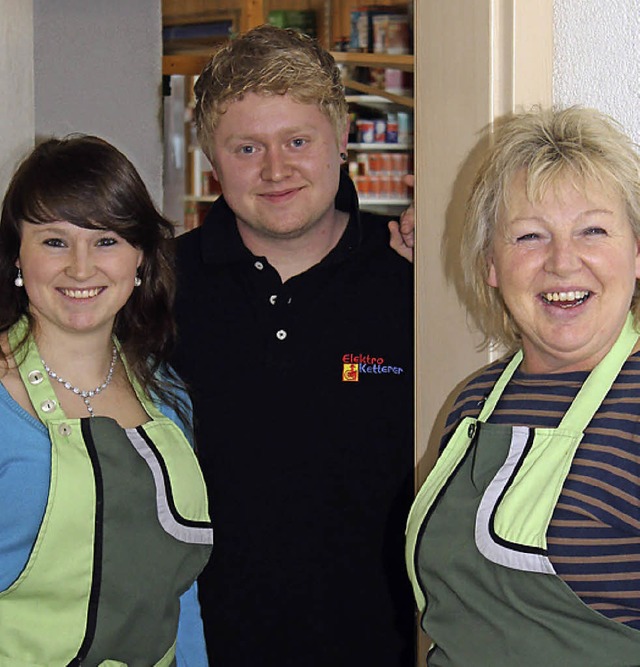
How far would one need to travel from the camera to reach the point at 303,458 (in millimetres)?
1712

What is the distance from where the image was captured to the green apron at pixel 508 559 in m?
1.02

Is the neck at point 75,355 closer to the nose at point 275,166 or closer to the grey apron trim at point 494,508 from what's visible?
the nose at point 275,166

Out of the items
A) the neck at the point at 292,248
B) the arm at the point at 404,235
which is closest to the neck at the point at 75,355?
the neck at the point at 292,248

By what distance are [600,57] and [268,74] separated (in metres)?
0.62

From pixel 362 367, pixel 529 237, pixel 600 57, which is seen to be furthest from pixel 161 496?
pixel 600 57

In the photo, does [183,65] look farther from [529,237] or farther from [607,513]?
[607,513]

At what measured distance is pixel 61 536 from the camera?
52.7 inches

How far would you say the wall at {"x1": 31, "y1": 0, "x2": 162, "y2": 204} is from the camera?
3434 millimetres

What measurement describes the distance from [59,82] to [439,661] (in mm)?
2821

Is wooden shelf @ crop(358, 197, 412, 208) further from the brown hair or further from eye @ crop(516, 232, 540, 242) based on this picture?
eye @ crop(516, 232, 540, 242)

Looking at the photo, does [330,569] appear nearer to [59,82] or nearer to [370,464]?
[370,464]

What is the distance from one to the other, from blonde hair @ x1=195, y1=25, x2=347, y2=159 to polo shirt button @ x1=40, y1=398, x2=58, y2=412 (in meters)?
0.60

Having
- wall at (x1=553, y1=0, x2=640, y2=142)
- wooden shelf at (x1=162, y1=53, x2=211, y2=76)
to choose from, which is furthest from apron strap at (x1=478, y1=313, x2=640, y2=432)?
wooden shelf at (x1=162, y1=53, x2=211, y2=76)

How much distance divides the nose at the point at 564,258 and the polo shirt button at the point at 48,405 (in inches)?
29.2
